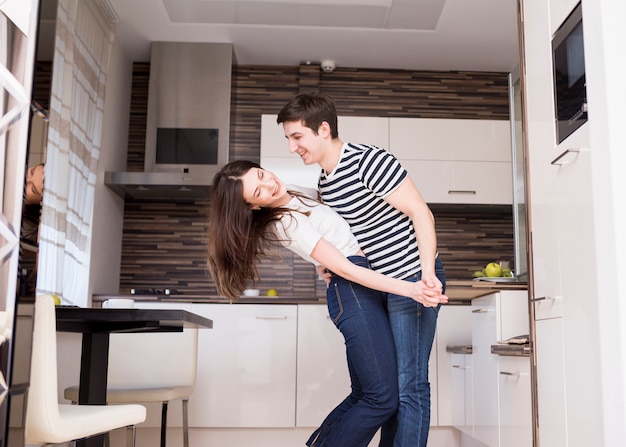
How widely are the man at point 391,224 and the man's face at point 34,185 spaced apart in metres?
0.80

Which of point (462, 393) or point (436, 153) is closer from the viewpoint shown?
point (462, 393)

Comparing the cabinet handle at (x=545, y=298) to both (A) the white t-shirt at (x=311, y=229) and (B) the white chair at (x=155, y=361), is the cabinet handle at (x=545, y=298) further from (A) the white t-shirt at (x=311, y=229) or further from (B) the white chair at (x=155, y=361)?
(B) the white chair at (x=155, y=361)

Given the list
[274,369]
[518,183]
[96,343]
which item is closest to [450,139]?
[518,183]

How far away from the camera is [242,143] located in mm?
5055

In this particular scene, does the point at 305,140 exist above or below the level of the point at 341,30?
below

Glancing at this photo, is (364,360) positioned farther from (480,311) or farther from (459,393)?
(459,393)

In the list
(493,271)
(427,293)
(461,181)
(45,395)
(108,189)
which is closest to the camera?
(45,395)

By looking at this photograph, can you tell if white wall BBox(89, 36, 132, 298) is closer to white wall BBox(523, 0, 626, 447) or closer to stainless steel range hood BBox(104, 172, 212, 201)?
stainless steel range hood BBox(104, 172, 212, 201)

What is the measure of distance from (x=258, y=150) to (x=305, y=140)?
2957mm

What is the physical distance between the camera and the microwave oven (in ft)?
6.28

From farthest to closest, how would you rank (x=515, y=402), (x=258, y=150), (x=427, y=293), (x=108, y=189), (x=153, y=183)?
(x=258, y=150), (x=108, y=189), (x=153, y=183), (x=515, y=402), (x=427, y=293)

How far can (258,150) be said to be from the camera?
5.05 metres

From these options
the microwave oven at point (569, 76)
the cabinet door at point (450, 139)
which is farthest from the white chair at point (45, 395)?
the cabinet door at point (450, 139)

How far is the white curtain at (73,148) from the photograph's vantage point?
356 cm
